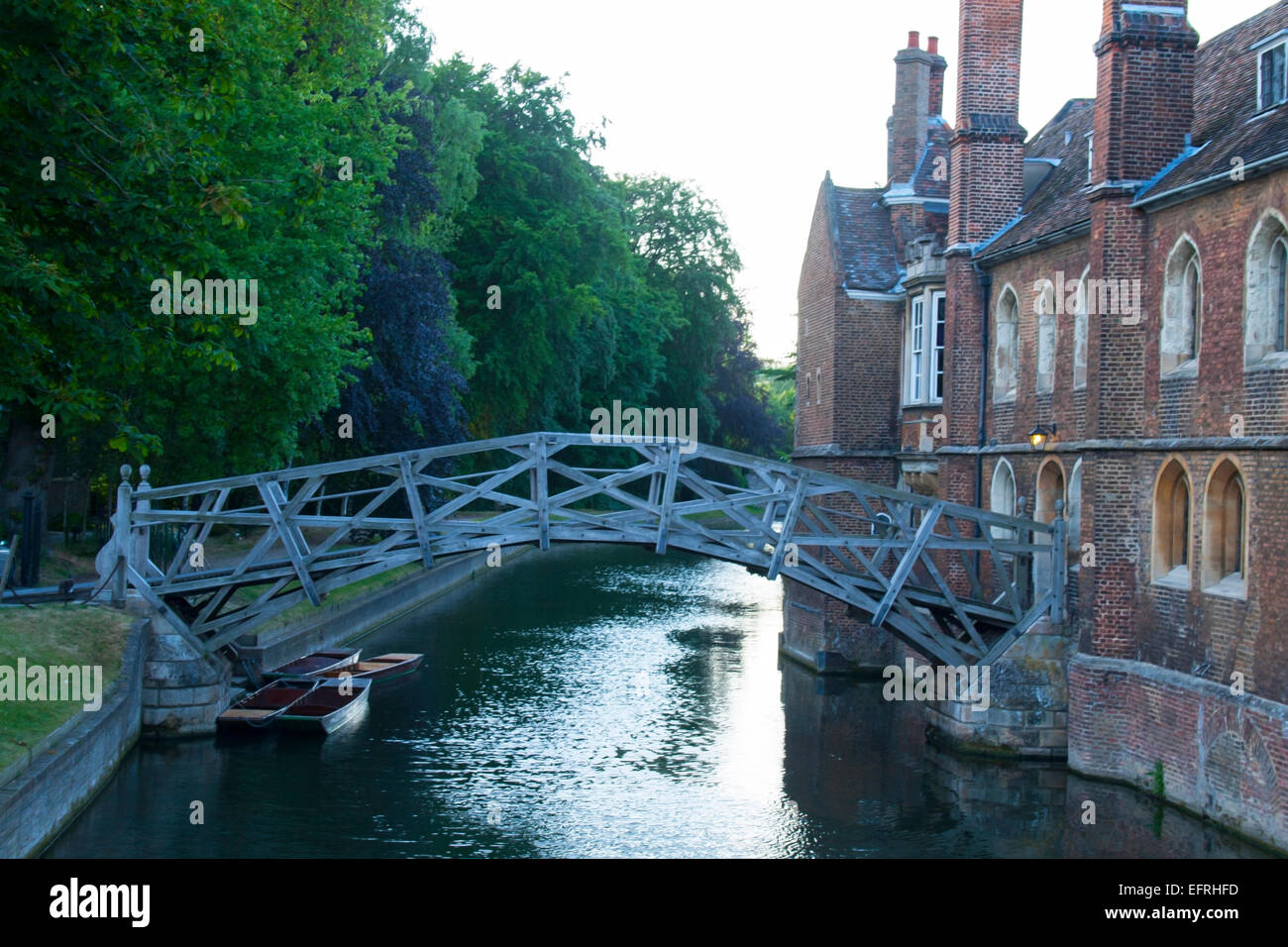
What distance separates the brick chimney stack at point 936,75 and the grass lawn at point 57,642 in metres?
19.8

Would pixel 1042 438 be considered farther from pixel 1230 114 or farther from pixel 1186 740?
pixel 1186 740

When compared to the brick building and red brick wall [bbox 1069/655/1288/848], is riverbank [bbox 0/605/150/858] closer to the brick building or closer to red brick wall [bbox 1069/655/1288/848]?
the brick building

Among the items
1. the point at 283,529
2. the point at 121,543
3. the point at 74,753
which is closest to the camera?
the point at 74,753

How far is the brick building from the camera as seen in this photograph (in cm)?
1520

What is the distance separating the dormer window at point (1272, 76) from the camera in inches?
658

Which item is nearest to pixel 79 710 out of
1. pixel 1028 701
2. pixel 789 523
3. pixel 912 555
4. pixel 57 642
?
pixel 57 642

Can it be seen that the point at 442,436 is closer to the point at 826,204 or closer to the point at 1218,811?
the point at 826,204

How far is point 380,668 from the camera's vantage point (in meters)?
24.9

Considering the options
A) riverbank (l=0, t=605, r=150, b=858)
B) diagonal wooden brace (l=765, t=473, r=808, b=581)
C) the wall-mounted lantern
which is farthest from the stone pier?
riverbank (l=0, t=605, r=150, b=858)

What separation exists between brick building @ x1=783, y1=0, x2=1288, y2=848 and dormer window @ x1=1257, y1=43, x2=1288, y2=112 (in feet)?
0.08

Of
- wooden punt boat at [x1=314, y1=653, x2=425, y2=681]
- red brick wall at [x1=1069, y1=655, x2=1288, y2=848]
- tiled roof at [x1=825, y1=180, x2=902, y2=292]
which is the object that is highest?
tiled roof at [x1=825, y1=180, x2=902, y2=292]

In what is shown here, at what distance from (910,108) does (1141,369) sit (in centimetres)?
1202
